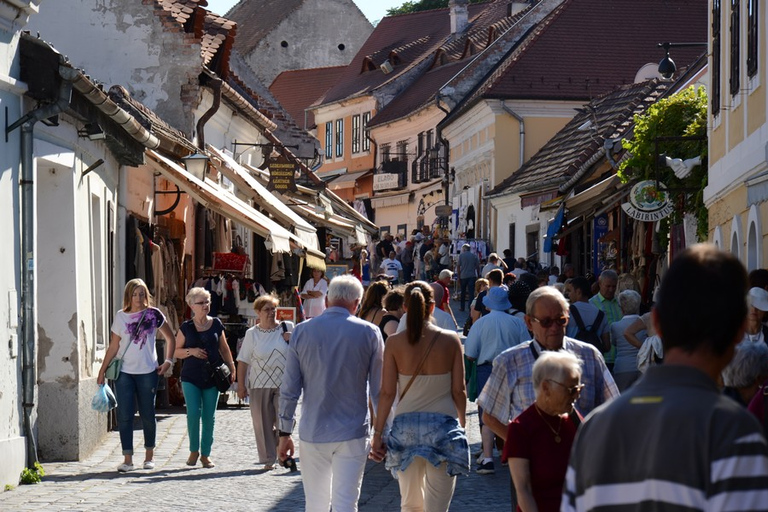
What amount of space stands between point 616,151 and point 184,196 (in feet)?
29.9

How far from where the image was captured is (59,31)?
2358 centimetres

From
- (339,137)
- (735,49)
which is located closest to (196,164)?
(735,49)

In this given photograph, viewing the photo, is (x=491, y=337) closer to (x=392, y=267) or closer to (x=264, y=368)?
(x=264, y=368)

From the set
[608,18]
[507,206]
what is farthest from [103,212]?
[608,18]

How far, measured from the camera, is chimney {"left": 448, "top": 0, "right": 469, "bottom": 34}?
69.0 meters

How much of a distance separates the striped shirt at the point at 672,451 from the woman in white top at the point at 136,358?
10.1 metres

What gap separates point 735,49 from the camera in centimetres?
1753

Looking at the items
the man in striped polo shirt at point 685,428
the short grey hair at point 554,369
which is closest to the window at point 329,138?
the short grey hair at point 554,369

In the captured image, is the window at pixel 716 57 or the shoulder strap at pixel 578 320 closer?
the shoulder strap at pixel 578 320

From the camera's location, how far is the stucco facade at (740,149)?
15359 mm

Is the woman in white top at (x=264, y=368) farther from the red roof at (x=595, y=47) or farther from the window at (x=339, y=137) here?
the window at (x=339, y=137)

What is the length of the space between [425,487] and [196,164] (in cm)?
1169

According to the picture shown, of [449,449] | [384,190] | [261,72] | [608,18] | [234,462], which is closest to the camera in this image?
[449,449]

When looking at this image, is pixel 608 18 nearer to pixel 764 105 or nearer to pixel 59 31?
pixel 59 31
